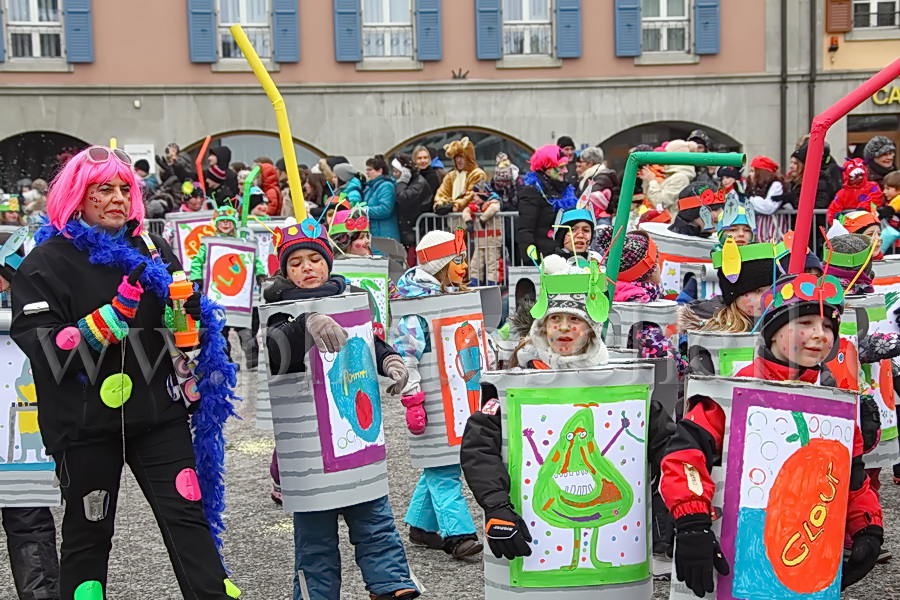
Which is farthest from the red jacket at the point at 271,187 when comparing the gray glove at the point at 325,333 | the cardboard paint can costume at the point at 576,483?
the cardboard paint can costume at the point at 576,483

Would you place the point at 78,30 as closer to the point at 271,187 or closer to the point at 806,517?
the point at 271,187

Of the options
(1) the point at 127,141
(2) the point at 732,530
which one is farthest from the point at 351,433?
(1) the point at 127,141

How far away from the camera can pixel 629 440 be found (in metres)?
3.97

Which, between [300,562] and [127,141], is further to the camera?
[127,141]

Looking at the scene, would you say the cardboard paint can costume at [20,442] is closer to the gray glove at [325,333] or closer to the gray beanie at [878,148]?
the gray glove at [325,333]

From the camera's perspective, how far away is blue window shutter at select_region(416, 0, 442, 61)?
2256 cm

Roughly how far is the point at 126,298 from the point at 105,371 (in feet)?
0.87

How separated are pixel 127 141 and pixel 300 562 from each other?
18.7 m

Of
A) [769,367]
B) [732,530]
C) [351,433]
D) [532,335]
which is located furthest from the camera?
[351,433]

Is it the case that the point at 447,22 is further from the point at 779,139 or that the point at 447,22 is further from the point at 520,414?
the point at 520,414

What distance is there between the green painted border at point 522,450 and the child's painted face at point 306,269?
4.35 feet

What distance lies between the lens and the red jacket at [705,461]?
3.61 m

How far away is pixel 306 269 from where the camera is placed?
5.00 m

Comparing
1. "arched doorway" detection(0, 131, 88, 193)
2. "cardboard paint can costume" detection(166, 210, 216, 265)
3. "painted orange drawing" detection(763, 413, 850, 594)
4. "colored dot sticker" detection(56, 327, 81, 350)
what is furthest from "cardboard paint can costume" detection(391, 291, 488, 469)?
"arched doorway" detection(0, 131, 88, 193)
